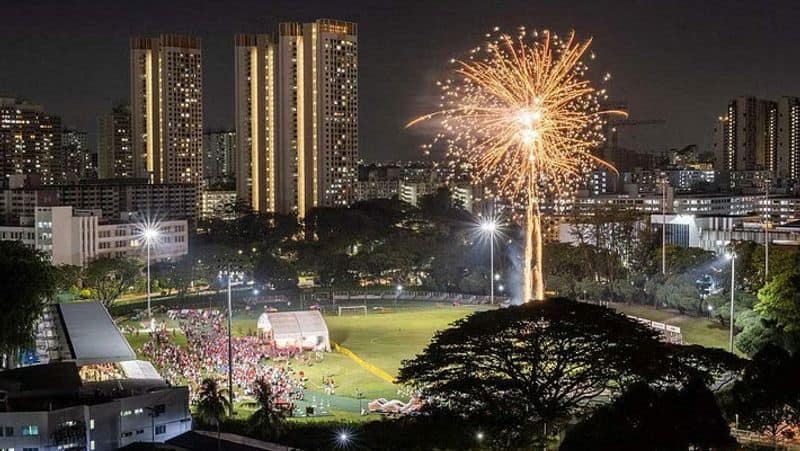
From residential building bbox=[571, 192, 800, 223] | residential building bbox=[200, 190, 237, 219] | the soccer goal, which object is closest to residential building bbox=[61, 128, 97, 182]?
residential building bbox=[200, 190, 237, 219]

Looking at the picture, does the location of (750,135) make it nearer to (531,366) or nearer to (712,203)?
(712,203)

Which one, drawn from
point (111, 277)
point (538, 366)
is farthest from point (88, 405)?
point (111, 277)

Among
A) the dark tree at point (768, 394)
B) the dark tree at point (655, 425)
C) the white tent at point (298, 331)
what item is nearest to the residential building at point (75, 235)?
the white tent at point (298, 331)

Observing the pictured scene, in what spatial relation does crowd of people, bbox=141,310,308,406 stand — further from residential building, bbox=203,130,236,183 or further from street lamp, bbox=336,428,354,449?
residential building, bbox=203,130,236,183

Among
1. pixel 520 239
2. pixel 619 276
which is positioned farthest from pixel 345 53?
pixel 619 276

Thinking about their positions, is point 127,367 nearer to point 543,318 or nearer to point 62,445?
point 62,445

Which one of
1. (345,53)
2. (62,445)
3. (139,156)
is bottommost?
(62,445)
